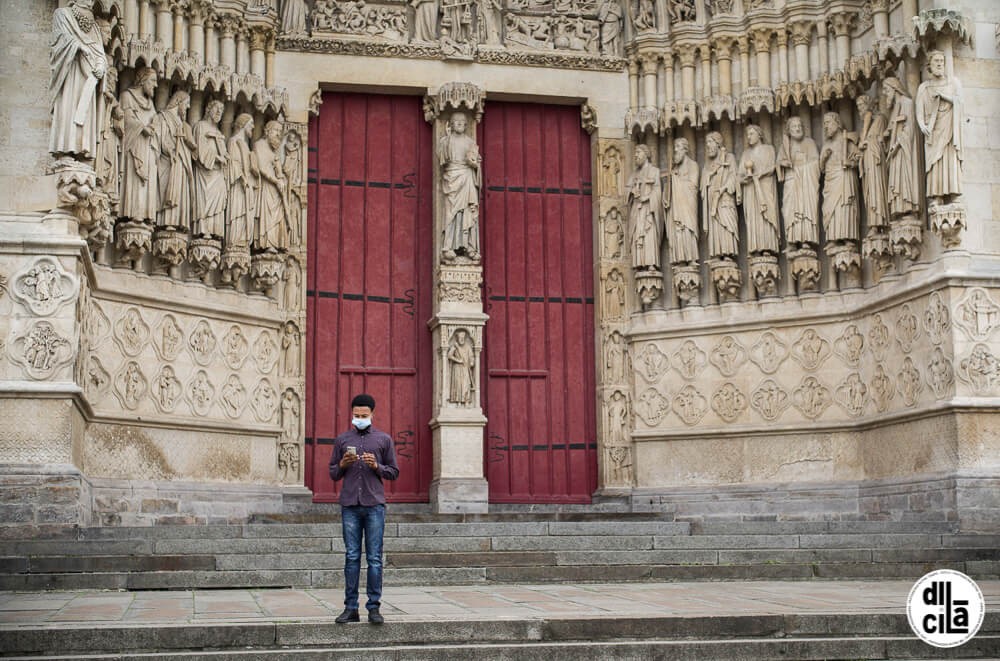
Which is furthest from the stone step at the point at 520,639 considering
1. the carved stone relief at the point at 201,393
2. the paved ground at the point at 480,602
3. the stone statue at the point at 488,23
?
the stone statue at the point at 488,23

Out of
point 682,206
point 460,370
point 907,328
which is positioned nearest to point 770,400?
point 907,328

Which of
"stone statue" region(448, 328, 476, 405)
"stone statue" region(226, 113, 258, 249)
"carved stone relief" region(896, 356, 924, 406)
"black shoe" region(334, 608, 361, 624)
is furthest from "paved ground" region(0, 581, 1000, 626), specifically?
"stone statue" region(226, 113, 258, 249)

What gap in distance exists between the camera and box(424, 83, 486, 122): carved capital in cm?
1441

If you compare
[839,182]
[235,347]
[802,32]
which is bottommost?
[235,347]

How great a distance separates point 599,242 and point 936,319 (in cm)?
423

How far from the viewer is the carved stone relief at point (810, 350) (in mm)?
13711

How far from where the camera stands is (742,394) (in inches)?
551

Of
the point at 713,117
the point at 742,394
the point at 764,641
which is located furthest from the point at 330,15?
the point at 764,641

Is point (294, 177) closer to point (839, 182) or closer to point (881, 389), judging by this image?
point (839, 182)

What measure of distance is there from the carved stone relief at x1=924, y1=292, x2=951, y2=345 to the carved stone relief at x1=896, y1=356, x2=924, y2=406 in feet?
1.50

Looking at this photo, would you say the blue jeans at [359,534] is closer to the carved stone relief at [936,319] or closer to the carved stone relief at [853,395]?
the carved stone relief at [936,319]

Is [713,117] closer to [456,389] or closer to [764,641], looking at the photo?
[456,389]

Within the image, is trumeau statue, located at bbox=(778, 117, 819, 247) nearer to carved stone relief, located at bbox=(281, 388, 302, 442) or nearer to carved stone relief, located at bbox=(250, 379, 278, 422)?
carved stone relief, located at bbox=(281, 388, 302, 442)

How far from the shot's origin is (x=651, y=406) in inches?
567
